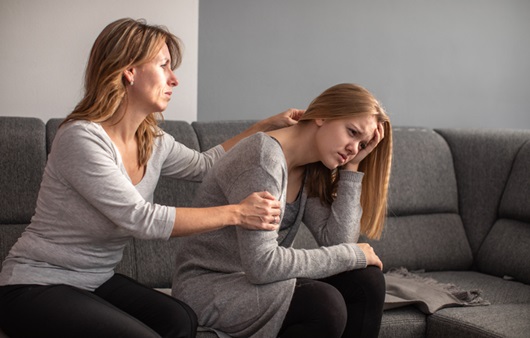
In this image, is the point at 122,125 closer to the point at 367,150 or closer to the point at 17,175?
the point at 17,175

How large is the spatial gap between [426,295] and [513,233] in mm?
643

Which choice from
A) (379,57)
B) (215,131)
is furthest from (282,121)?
(379,57)

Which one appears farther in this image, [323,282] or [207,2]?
[207,2]

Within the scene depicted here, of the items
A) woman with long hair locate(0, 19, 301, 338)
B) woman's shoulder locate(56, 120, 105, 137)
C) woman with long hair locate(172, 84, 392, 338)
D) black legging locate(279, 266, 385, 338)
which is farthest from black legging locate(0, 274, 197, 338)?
woman's shoulder locate(56, 120, 105, 137)

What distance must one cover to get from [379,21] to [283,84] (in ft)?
1.84

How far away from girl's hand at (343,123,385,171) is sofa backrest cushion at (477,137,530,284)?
89cm

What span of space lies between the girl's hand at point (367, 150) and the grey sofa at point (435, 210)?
46 centimetres

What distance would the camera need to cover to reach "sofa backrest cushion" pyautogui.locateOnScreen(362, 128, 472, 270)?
2.96 m

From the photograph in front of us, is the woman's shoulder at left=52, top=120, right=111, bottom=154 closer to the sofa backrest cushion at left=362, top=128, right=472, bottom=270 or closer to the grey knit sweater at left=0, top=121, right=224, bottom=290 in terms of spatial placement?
the grey knit sweater at left=0, top=121, right=224, bottom=290

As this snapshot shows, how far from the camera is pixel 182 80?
9.75ft

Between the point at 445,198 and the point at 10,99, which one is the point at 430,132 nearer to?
the point at 445,198

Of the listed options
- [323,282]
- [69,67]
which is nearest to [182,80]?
[69,67]

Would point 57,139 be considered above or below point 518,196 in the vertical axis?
above

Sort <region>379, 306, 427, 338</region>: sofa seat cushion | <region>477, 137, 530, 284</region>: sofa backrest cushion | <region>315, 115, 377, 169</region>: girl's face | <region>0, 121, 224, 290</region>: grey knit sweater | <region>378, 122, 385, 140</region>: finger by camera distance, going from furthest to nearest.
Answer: <region>477, 137, 530, 284</region>: sofa backrest cushion → <region>379, 306, 427, 338</region>: sofa seat cushion → <region>378, 122, 385, 140</region>: finger → <region>315, 115, 377, 169</region>: girl's face → <region>0, 121, 224, 290</region>: grey knit sweater
